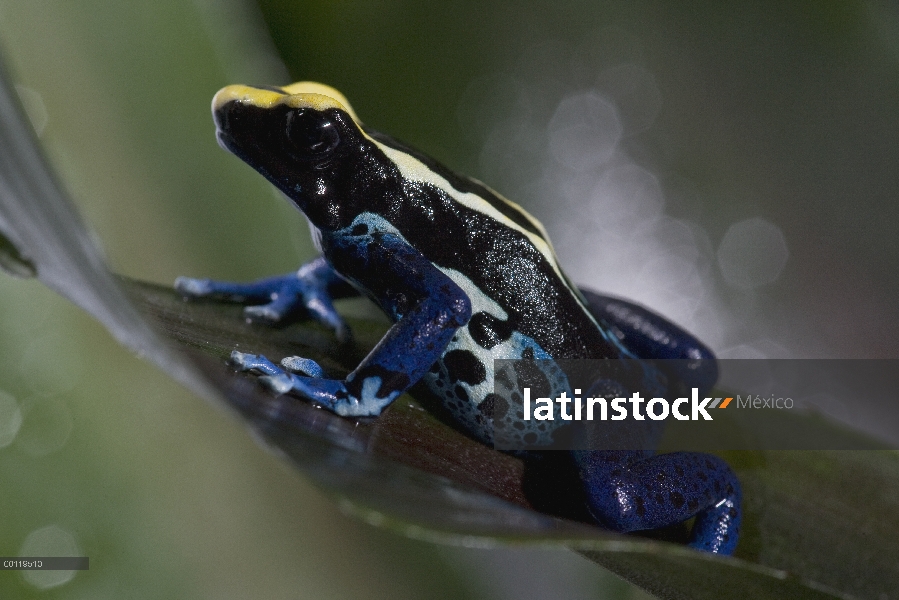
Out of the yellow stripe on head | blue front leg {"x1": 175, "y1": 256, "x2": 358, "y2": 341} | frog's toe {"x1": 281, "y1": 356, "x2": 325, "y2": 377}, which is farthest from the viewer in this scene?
blue front leg {"x1": 175, "y1": 256, "x2": 358, "y2": 341}

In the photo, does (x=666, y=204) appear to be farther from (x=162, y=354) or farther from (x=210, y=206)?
(x=162, y=354)

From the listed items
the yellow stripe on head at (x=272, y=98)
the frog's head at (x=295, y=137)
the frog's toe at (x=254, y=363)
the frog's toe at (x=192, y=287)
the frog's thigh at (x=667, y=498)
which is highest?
the yellow stripe on head at (x=272, y=98)

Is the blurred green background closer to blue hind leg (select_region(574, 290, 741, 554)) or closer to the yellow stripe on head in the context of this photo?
the yellow stripe on head

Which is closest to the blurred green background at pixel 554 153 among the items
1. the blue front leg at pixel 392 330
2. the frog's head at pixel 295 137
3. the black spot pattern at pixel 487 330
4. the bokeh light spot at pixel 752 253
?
the bokeh light spot at pixel 752 253

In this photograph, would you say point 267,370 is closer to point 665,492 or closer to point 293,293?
point 293,293

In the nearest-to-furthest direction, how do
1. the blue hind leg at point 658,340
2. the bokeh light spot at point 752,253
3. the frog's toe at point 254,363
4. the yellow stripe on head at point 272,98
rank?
the frog's toe at point 254,363 → the yellow stripe on head at point 272,98 → the blue hind leg at point 658,340 → the bokeh light spot at point 752,253

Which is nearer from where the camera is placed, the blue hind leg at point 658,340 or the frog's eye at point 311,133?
the frog's eye at point 311,133

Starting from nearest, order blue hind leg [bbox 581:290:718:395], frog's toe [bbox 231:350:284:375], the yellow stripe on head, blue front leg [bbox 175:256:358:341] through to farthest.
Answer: frog's toe [bbox 231:350:284:375], the yellow stripe on head, blue front leg [bbox 175:256:358:341], blue hind leg [bbox 581:290:718:395]

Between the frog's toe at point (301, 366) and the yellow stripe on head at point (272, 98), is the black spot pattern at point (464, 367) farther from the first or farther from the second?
the yellow stripe on head at point (272, 98)

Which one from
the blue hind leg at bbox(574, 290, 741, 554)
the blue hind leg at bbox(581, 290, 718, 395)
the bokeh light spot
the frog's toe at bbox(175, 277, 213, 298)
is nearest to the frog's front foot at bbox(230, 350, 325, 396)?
the frog's toe at bbox(175, 277, 213, 298)
